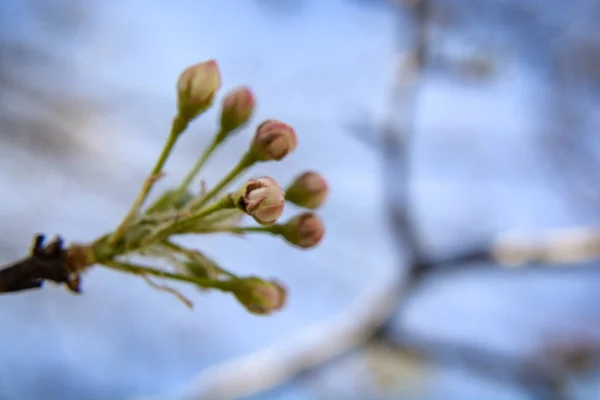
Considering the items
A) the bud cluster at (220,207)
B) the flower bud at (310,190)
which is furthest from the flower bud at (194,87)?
the flower bud at (310,190)

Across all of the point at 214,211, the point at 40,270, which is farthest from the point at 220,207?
the point at 40,270

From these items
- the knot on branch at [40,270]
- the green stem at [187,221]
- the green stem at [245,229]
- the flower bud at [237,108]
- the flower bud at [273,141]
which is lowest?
the knot on branch at [40,270]

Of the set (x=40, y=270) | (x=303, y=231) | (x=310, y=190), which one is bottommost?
(x=40, y=270)

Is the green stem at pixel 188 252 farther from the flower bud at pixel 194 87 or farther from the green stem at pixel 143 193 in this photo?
the flower bud at pixel 194 87

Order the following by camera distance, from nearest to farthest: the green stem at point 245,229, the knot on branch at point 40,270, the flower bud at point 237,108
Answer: the knot on branch at point 40,270 → the green stem at point 245,229 → the flower bud at point 237,108

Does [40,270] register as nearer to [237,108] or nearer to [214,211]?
[214,211]

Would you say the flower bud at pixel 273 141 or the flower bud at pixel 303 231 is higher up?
the flower bud at pixel 273 141
